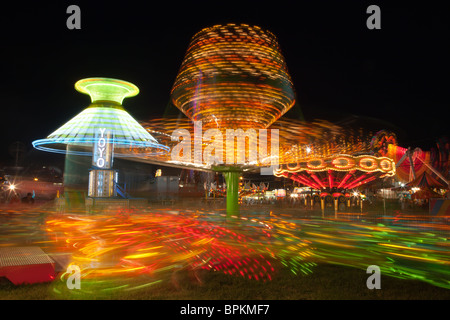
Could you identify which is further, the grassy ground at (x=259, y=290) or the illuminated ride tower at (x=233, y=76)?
the illuminated ride tower at (x=233, y=76)

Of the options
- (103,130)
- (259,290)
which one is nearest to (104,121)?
(103,130)

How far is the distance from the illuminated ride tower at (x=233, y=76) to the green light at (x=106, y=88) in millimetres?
A: 4122

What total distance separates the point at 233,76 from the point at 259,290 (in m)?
9.62

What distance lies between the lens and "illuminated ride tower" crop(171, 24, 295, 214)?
12633 mm

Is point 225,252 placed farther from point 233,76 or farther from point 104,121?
point 104,121

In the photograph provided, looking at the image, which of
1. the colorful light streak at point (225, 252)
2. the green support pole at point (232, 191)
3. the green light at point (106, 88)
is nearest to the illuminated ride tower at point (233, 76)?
the green support pole at point (232, 191)

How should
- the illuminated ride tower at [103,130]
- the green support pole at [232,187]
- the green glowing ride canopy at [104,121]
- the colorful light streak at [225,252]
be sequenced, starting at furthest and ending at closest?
the green support pole at [232,187] → the illuminated ride tower at [103,130] → the green glowing ride canopy at [104,121] → the colorful light streak at [225,252]

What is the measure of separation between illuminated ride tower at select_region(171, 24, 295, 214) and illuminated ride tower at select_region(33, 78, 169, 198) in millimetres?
3638

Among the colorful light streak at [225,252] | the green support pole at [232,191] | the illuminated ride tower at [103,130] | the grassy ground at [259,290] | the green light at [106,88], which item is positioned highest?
the green light at [106,88]

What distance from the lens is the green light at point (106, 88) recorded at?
1634 cm

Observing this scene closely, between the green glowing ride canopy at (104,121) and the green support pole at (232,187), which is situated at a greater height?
the green glowing ride canopy at (104,121)

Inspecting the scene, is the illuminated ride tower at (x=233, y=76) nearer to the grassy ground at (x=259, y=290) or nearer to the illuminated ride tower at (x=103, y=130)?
the illuminated ride tower at (x=103, y=130)
